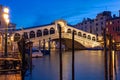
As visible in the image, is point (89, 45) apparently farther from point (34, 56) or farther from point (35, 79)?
point (35, 79)

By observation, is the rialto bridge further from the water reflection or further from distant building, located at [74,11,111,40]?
the water reflection

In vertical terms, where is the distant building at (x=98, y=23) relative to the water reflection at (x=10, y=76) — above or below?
above

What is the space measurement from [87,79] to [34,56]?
22.8 metres

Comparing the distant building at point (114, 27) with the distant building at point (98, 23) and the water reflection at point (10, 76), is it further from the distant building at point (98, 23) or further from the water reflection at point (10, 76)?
the water reflection at point (10, 76)

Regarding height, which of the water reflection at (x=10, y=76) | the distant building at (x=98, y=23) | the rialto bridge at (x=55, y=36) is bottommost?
the water reflection at (x=10, y=76)

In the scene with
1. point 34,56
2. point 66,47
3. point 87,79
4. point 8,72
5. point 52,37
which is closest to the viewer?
point 8,72

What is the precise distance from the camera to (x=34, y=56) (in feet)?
140

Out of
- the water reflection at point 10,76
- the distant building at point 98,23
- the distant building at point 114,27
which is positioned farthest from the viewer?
the distant building at point 98,23

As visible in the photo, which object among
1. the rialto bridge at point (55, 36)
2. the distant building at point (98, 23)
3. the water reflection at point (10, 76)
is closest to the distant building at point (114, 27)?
the distant building at point (98, 23)

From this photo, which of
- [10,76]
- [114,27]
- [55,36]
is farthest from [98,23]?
[10,76]

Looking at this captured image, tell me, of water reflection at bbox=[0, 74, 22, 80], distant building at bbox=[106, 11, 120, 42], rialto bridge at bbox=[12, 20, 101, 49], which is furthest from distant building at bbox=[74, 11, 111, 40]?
water reflection at bbox=[0, 74, 22, 80]

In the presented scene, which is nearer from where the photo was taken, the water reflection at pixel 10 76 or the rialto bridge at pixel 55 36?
the water reflection at pixel 10 76

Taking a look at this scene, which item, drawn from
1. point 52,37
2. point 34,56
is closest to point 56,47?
point 52,37

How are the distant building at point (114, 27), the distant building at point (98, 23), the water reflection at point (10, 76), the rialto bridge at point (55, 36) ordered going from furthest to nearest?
the distant building at point (98, 23) → the distant building at point (114, 27) → the rialto bridge at point (55, 36) → the water reflection at point (10, 76)
